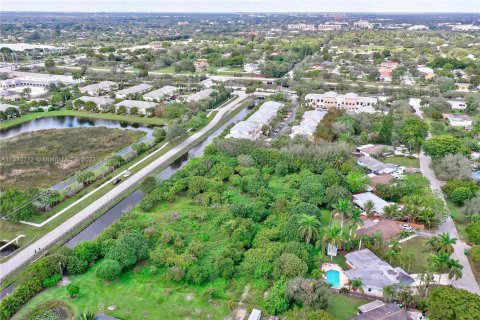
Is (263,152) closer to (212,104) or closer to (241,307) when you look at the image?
A: (241,307)

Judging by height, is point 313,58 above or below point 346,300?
above

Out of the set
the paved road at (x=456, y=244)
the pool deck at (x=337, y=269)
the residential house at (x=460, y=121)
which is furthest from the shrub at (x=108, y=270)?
the residential house at (x=460, y=121)

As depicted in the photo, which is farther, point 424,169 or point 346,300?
point 424,169

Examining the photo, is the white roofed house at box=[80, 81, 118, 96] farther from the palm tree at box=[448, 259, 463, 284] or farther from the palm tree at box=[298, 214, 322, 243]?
the palm tree at box=[448, 259, 463, 284]

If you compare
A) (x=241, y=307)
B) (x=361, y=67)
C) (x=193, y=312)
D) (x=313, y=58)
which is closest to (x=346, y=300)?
(x=241, y=307)

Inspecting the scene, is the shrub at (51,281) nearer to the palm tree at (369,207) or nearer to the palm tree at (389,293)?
the palm tree at (389,293)

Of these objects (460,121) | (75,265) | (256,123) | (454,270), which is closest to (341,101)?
(460,121)
